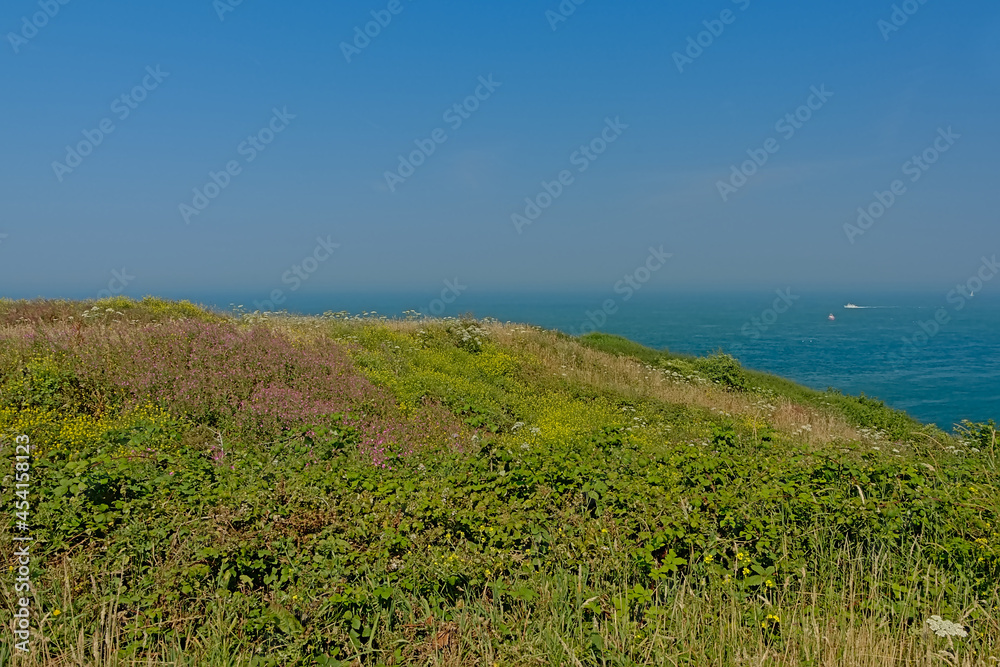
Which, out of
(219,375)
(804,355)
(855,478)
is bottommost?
(855,478)

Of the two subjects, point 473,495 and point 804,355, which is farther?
point 804,355

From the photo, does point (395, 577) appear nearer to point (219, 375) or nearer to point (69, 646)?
point (69, 646)

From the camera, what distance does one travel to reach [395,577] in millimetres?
3998

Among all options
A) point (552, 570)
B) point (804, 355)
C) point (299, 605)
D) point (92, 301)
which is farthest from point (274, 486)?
point (804, 355)

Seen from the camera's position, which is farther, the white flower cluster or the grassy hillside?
the grassy hillside

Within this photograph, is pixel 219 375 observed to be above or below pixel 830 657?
above

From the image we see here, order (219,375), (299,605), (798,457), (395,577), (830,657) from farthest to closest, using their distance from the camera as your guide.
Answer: (219,375) < (798,457) < (395,577) < (299,605) < (830,657)

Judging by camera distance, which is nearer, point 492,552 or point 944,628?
point 944,628

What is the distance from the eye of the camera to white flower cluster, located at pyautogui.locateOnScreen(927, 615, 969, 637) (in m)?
3.18

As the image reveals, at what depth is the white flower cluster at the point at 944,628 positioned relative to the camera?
3.18 meters

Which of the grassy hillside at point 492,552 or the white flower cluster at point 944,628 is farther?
the grassy hillside at point 492,552

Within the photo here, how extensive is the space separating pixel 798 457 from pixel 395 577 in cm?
444

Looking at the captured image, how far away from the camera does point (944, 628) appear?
10.8ft

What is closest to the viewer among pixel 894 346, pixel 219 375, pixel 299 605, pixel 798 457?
pixel 299 605
